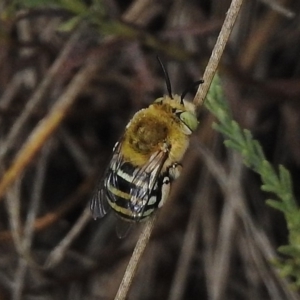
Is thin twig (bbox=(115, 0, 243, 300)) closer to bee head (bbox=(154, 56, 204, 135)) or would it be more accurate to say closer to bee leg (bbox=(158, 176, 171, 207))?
bee head (bbox=(154, 56, 204, 135))

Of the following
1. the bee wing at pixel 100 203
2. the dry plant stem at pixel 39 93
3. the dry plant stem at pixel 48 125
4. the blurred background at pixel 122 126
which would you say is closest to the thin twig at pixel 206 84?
the bee wing at pixel 100 203

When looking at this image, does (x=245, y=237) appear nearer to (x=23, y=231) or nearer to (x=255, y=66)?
(x=255, y=66)

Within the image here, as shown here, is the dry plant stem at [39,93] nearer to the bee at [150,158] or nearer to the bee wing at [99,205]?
the bee wing at [99,205]

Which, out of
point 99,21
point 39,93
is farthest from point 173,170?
point 39,93

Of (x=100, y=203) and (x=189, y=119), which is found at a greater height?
(x=189, y=119)

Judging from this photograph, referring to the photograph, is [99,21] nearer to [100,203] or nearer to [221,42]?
[100,203]

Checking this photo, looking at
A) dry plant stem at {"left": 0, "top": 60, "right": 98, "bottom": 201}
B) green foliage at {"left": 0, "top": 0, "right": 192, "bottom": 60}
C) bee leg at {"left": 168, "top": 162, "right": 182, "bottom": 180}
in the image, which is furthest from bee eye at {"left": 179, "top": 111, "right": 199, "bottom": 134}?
dry plant stem at {"left": 0, "top": 60, "right": 98, "bottom": 201}
